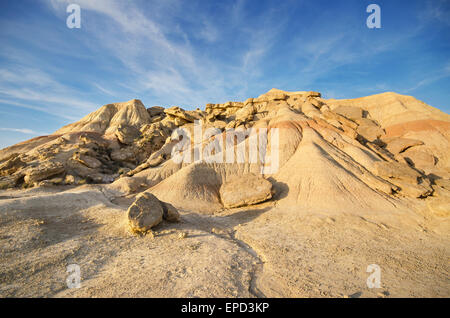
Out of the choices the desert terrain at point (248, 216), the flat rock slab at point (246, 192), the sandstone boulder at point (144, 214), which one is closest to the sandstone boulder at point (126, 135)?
the desert terrain at point (248, 216)

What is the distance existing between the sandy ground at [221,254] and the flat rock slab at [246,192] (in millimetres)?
1841

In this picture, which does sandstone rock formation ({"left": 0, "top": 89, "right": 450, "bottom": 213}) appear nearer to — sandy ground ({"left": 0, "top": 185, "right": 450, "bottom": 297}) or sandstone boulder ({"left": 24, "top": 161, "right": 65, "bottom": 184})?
sandstone boulder ({"left": 24, "top": 161, "right": 65, "bottom": 184})

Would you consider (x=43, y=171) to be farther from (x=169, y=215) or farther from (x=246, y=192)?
(x=246, y=192)

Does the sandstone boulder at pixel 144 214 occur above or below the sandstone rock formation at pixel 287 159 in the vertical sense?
below

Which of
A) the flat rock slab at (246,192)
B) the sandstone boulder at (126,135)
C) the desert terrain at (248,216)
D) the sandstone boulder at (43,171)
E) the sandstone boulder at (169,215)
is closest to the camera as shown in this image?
the desert terrain at (248,216)

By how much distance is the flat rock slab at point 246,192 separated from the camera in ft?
36.7

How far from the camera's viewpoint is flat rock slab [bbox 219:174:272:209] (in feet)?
36.7

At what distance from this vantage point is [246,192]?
11539 millimetres

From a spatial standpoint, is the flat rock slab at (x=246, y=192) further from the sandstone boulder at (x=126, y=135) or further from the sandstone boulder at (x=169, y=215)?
the sandstone boulder at (x=126, y=135)

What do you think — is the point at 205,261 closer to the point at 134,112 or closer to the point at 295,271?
the point at 295,271

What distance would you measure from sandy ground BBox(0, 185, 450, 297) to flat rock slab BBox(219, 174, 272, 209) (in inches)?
72.5

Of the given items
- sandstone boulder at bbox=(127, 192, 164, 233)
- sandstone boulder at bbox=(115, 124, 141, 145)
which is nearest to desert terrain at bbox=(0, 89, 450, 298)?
sandstone boulder at bbox=(127, 192, 164, 233)
